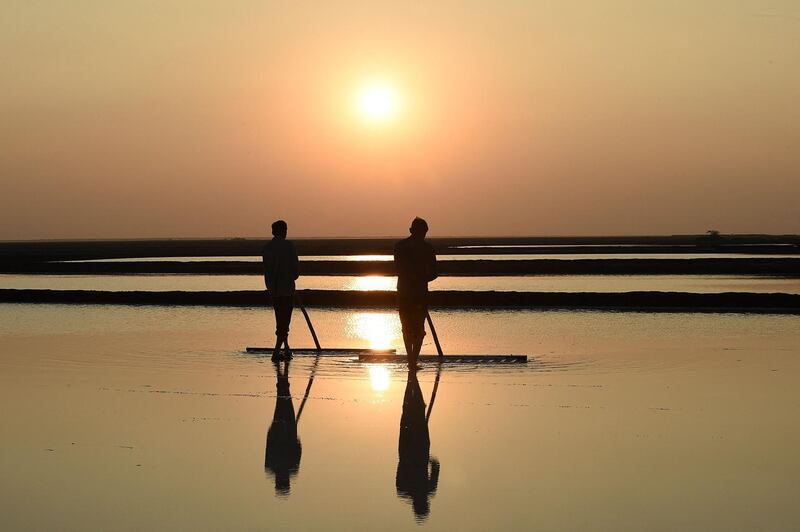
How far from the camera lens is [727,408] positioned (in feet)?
35.9

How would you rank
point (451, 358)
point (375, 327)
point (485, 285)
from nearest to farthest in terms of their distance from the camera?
1. point (451, 358)
2. point (375, 327)
3. point (485, 285)

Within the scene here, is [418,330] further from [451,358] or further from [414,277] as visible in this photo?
[451,358]

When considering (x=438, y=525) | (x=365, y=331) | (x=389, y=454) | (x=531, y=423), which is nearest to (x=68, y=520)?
(x=438, y=525)

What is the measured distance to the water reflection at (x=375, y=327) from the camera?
1941cm

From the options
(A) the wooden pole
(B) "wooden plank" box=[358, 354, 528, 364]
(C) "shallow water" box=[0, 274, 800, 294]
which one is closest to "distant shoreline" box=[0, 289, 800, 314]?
(C) "shallow water" box=[0, 274, 800, 294]

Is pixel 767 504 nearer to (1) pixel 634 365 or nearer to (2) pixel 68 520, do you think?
(2) pixel 68 520

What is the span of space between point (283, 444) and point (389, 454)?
91 centimetres

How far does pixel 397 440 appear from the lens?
9.41 meters

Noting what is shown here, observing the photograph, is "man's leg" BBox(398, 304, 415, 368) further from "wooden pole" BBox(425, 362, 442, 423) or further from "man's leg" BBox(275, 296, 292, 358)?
"man's leg" BBox(275, 296, 292, 358)

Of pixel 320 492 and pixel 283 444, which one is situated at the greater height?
pixel 283 444

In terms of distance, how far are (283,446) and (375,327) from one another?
44.9ft

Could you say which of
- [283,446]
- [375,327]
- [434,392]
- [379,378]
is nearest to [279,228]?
[379,378]

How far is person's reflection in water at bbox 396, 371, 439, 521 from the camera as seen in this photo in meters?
7.38

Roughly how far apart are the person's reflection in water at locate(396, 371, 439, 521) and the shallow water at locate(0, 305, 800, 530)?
0.11 ft
